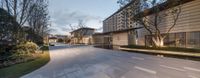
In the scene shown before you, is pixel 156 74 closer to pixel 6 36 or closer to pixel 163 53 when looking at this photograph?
pixel 163 53

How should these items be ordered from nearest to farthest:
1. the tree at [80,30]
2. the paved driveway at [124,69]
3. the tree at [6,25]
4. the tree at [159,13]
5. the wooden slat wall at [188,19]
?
the paved driveway at [124,69] < the wooden slat wall at [188,19] < the tree at [159,13] < the tree at [6,25] < the tree at [80,30]

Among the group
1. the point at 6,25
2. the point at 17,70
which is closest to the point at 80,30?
the point at 6,25

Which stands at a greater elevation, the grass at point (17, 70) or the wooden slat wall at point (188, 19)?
the wooden slat wall at point (188, 19)

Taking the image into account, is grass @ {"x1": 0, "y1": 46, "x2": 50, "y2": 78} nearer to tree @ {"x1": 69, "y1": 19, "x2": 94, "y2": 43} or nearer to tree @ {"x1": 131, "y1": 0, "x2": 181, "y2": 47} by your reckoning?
tree @ {"x1": 131, "y1": 0, "x2": 181, "y2": 47}

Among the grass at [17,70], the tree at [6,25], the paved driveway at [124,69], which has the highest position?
the tree at [6,25]

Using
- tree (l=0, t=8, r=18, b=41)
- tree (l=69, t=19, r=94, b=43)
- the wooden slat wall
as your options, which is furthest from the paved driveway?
tree (l=69, t=19, r=94, b=43)

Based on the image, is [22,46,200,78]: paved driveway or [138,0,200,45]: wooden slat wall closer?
[22,46,200,78]: paved driveway

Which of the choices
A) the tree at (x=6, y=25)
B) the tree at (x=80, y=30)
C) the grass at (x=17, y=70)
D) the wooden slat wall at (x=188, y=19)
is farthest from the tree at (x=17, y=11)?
the tree at (x=80, y=30)

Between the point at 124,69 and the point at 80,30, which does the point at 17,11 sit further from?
the point at 80,30

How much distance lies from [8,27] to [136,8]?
16.5 meters

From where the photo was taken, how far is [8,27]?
930 inches

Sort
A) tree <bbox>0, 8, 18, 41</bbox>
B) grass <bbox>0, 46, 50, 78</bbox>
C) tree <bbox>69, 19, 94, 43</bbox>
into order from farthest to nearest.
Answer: tree <bbox>69, 19, 94, 43</bbox> → tree <bbox>0, 8, 18, 41</bbox> → grass <bbox>0, 46, 50, 78</bbox>

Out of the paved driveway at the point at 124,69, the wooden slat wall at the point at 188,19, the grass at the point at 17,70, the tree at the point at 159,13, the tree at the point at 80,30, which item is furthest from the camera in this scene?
Result: the tree at the point at 80,30

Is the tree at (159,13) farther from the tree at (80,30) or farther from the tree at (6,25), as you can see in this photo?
the tree at (80,30)
